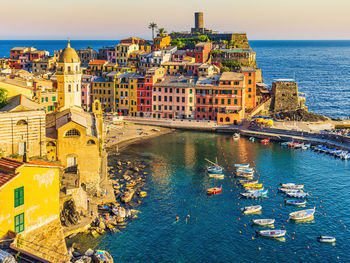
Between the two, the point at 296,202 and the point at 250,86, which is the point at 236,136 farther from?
the point at 296,202

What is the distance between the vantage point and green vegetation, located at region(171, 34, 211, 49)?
490 ft

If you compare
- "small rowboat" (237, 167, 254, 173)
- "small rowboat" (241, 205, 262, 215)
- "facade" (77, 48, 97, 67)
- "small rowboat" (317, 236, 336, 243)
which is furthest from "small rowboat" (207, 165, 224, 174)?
"facade" (77, 48, 97, 67)

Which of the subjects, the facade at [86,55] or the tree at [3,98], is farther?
the facade at [86,55]

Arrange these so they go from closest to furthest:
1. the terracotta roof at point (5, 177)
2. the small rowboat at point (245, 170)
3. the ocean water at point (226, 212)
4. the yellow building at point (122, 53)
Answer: the terracotta roof at point (5, 177), the ocean water at point (226, 212), the small rowboat at point (245, 170), the yellow building at point (122, 53)

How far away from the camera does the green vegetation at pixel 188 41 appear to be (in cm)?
14950

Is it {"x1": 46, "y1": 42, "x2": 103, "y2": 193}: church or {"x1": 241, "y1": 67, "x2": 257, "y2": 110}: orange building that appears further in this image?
{"x1": 241, "y1": 67, "x2": 257, "y2": 110}: orange building

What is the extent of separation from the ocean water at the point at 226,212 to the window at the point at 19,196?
12414 mm

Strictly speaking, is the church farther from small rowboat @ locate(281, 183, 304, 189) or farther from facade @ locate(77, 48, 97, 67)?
facade @ locate(77, 48, 97, 67)

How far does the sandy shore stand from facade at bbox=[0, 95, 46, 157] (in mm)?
30854

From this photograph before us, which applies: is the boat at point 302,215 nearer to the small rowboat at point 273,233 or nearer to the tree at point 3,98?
the small rowboat at point 273,233

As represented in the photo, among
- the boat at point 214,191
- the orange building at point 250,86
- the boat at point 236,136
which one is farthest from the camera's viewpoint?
the orange building at point 250,86

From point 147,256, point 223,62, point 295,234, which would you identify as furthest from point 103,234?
point 223,62

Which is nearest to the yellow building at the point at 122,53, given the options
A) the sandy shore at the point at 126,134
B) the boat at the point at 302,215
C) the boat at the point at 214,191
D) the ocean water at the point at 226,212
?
the sandy shore at the point at 126,134

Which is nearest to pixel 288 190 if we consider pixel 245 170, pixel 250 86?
pixel 245 170
